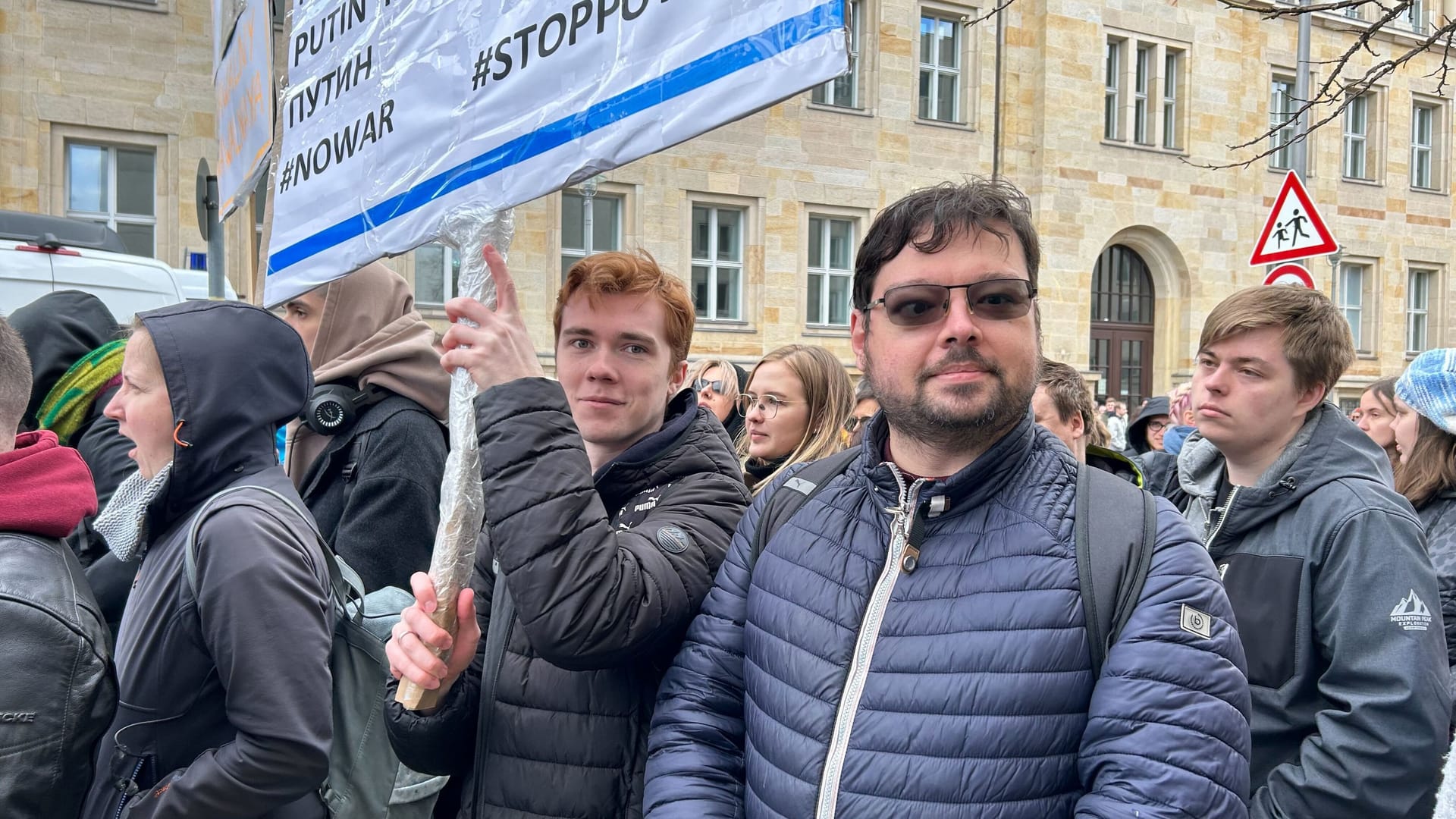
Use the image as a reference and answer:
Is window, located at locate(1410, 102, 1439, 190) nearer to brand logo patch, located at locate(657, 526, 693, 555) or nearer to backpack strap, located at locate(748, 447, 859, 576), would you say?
backpack strap, located at locate(748, 447, 859, 576)

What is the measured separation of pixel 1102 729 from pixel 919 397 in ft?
1.81

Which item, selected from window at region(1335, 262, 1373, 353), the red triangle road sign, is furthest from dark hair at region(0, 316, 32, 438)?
window at region(1335, 262, 1373, 353)

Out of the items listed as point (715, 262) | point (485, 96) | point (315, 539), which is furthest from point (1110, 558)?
point (715, 262)

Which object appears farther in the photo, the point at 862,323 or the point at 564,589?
the point at 862,323

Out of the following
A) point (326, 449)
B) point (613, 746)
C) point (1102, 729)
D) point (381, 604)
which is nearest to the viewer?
point (1102, 729)

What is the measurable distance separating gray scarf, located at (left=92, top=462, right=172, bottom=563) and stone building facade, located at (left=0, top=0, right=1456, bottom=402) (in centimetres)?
1159

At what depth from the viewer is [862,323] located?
1.84 m

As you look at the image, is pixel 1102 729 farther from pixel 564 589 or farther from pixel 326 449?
pixel 326 449

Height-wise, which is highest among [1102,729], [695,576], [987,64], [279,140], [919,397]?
[987,64]

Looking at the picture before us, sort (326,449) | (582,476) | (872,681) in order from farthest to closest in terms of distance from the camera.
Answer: (326,449) < (582,476) < (872,681)

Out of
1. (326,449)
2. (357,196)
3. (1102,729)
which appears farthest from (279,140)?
(1102,729)

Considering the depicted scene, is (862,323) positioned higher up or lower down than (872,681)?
higher up

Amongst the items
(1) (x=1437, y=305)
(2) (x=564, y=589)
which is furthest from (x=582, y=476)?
(1) (x=1437, y=305)

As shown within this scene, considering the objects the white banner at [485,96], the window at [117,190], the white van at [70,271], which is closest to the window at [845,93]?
the window at [117,190]
